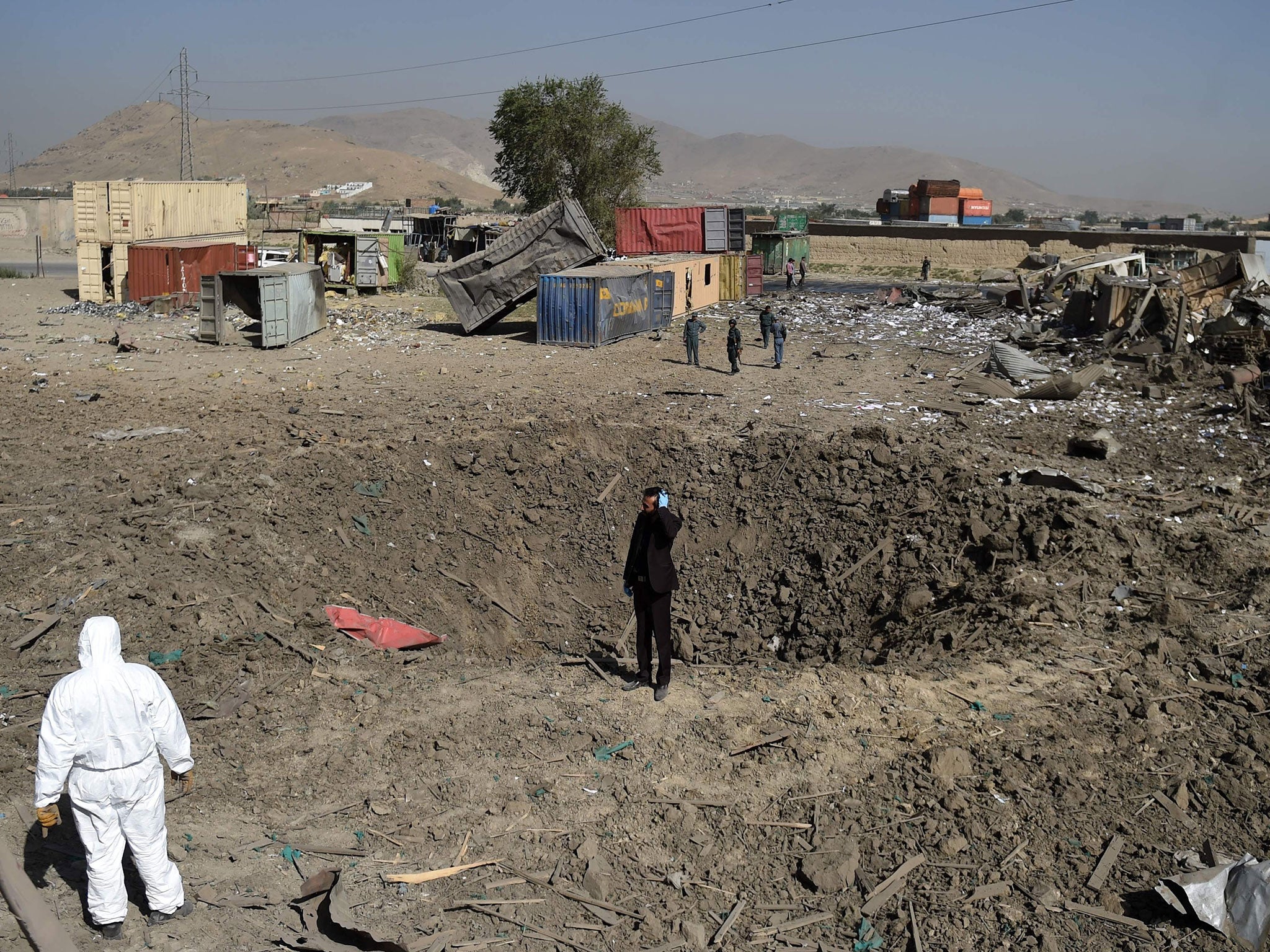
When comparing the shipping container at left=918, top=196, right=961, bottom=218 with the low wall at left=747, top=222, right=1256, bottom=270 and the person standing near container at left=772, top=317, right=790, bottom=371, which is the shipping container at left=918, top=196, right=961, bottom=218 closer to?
the low wall at left=747, top=222, right=1256, bottom=270

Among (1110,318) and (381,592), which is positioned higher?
(1110,318)

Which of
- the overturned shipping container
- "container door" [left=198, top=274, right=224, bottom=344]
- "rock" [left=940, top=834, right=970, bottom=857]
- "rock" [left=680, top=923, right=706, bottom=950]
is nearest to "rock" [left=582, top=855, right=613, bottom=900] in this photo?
"rock" [left=680, top=923, right=706, bottom=950]

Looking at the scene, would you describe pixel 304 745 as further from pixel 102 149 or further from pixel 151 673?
pixel 102 149

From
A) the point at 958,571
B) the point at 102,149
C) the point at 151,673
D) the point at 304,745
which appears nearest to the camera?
the point at 151,673

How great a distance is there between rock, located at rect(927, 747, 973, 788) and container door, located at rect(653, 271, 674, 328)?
1776 cm

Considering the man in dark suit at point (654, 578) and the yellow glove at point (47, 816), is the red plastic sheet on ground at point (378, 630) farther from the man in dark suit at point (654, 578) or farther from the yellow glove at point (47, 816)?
the yellow glove at point (47, 816)

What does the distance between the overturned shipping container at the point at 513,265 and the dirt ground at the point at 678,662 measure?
6807 mm

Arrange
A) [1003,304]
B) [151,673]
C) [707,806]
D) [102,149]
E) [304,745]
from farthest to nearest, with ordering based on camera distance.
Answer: [102,149]
[1003,304]
[304,745]
[707,806]
[151,673]

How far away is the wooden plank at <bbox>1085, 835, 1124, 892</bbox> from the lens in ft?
15.4

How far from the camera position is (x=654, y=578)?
6.57m

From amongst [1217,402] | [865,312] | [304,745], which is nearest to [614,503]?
[304,745]

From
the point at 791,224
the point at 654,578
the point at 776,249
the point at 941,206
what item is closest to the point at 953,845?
the point at 654,578

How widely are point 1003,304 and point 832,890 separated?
2342 centimetres

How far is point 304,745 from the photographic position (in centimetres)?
595
